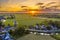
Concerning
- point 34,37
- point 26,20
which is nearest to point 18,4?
point 26,20

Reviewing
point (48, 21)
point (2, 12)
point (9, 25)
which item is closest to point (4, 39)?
point (9, 25)

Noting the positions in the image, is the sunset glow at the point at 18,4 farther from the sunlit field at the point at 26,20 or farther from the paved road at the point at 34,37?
the paved road at the point at 34,37

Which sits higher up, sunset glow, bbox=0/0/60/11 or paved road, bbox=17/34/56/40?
sunset glow, bbox=0/0/60/11

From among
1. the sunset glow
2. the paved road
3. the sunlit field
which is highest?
the sunset glow

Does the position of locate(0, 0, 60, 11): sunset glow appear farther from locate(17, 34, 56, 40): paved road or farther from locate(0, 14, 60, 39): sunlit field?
locate(17, 34, 56, 40): paved road

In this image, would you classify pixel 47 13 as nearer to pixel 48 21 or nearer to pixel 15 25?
pixel 48 21

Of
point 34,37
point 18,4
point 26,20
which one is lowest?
point 34,37

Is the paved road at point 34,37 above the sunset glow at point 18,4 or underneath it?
underneath

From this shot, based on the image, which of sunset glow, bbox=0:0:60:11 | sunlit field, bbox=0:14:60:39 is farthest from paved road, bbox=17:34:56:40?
sunset glow, bbox=0:0:60:11

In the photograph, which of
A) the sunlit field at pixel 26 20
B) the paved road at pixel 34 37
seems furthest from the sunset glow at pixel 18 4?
the paved road at pixel 34 37

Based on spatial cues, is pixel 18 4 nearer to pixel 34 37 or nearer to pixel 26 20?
pixel 26 20

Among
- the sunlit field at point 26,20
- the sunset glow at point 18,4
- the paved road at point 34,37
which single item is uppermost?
the sunset glow at point 18,4
